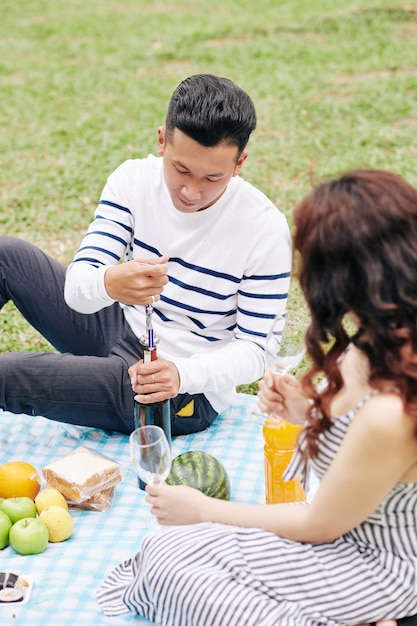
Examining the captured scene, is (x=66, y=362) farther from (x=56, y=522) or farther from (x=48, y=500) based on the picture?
(x=56, y=522)

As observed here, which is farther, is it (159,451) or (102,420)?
(102,420)

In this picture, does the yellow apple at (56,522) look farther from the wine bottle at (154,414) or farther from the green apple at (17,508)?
the wine bottle at (154,414)

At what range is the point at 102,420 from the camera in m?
4.23

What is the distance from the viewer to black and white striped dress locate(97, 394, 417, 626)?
282 cm

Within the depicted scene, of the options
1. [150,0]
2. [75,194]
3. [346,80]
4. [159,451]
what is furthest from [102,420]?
[150,0]

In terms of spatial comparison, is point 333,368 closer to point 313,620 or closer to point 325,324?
point 325,324

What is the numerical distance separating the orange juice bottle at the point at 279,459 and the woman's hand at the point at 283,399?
15.2 inches

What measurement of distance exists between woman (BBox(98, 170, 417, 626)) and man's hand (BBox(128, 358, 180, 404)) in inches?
26.4

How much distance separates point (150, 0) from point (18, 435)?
11163 mm

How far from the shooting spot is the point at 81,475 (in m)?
3.80

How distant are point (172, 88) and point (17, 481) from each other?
6.77 metres

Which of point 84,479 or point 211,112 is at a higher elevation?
point 211,112

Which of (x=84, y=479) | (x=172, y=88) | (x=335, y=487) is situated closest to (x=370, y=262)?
(x=335, y=487)

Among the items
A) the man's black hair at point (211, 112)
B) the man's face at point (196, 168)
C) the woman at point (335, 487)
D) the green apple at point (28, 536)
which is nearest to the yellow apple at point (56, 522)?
the green apple at point (28, 536)
